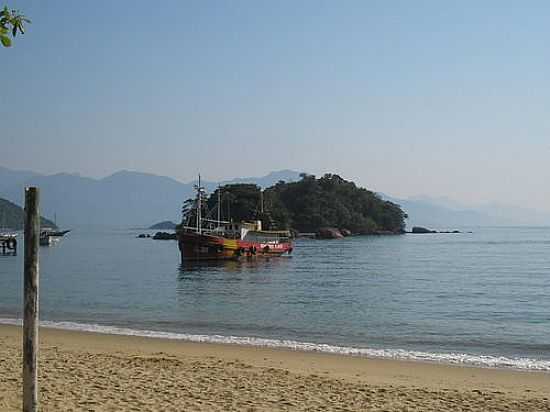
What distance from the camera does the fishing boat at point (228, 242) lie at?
65.9 m

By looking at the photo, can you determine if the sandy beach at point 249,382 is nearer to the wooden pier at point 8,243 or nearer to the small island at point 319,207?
the wooden pier at point 8,243

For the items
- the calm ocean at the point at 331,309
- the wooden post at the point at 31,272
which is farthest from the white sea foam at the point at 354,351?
the wooden post at the point at 31,272

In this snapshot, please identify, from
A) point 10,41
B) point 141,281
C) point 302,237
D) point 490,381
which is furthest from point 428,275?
point 302,237

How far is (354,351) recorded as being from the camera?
1702cm

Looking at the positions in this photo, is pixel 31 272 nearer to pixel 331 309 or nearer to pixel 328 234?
pixel 331 309

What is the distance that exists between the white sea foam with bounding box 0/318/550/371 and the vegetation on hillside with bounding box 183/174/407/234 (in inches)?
4243

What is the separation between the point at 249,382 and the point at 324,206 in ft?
485

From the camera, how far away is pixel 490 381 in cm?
1280

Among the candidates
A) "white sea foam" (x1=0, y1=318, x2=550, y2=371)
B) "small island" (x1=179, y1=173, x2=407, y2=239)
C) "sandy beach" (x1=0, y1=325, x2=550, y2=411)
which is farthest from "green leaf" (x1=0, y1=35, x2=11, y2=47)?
"small island" (x1=179, y1=173, x2=407, y2=239)

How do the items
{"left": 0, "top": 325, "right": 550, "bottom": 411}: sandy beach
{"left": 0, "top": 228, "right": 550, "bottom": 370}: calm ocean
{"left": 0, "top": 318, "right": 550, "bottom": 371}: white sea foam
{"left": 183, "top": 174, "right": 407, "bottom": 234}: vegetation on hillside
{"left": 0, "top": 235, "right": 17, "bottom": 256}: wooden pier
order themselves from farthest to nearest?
1. {"left": 183, "top": 174, "right": 407, "bottom": 234}: vegetation on hillside
2. {"left": 0, "top": 235, "right": 17, "bottom": 256}: wooden pier
3. {"left": 0, "top": 228, "right": 550, "bottom": 370}: calm ocean
4. {"left": 0, "top": 318, "right": 550, "bottom": 371}: white sea foam
5. {"left": 0, "top": 325, "right": 550, "bottom": 411}: sandy beach

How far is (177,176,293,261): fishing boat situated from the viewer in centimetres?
6594

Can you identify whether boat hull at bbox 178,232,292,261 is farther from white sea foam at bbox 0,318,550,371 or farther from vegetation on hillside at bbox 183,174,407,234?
vegetation on hillside at bbox 183,174,407,234

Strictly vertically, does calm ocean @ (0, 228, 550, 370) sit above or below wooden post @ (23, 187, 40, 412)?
below

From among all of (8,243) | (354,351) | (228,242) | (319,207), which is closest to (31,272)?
(354,351)
